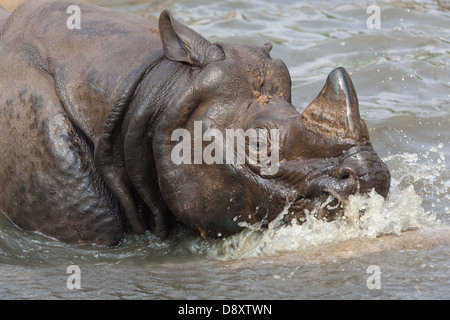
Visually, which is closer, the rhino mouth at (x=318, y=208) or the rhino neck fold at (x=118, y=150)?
the rhino mouth at (x=318, y=208)

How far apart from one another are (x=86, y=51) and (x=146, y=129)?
26.1 inches

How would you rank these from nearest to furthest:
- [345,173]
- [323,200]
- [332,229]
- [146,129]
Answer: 1. [345,173]
2. [323,200]
3. [332,229]
4. [146,129]

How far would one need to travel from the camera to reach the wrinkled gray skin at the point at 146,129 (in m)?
4.02

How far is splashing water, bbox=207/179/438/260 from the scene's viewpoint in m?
4.01

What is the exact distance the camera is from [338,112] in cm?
397

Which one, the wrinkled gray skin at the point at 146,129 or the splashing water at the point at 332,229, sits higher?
the wrinkled gray skin at the point at 146,129

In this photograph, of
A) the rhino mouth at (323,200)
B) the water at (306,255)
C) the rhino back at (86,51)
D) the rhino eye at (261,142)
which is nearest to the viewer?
the water at (306,255)

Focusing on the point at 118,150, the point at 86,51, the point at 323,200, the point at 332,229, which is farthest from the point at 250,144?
the point at 86,51

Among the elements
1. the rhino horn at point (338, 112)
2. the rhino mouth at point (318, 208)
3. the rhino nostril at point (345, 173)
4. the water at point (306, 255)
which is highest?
the rhino horn at point (338, 112)

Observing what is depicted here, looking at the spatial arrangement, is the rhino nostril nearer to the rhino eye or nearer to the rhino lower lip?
the rhino lower lip

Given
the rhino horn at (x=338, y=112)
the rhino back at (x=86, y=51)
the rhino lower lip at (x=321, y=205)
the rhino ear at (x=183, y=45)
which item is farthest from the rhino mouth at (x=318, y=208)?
the rhino back at (x=86, y=51)

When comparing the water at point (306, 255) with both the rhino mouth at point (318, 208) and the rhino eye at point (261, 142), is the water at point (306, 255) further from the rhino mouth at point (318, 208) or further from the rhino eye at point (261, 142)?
the rhino eye at point (261, 142)

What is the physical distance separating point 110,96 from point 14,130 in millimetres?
608

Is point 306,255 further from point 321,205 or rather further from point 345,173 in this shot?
point 345,173
